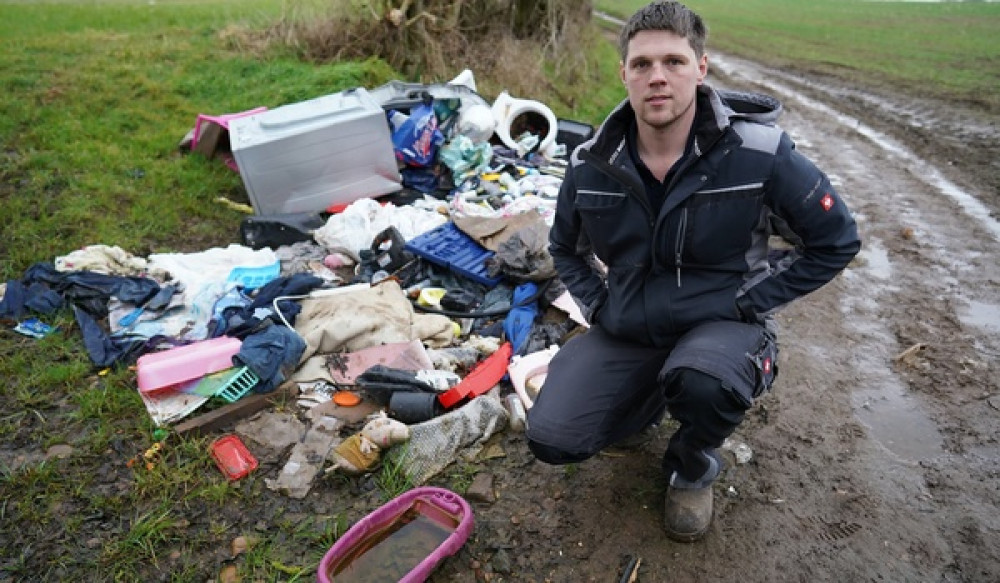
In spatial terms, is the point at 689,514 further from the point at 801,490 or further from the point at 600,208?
the point at 600,208

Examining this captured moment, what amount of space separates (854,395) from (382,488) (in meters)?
2.48

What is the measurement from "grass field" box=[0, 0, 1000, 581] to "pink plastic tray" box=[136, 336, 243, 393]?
0.21 m

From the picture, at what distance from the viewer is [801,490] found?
2.74m

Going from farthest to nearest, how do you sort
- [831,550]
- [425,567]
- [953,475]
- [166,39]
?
[166,39], [953,475], [831,550], [425,567]

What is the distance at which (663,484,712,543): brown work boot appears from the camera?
247 cm

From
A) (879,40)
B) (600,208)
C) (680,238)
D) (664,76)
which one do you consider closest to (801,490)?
(680,238)

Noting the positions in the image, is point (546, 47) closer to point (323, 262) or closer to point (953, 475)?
point (323, 262)

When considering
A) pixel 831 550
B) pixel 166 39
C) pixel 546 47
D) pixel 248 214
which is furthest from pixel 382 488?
pixel 166 39

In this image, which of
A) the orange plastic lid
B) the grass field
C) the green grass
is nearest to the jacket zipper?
the grass field

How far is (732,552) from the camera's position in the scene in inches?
95.8

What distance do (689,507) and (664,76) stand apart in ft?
5.34

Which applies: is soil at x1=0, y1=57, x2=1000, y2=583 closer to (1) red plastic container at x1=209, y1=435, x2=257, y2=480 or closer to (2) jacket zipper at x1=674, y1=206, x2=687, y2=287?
(1) red plastic container at x1=209, y1=435, x2=257, y2=480

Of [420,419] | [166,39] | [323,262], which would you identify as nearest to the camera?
[420,419]

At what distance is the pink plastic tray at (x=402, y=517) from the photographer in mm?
2273
